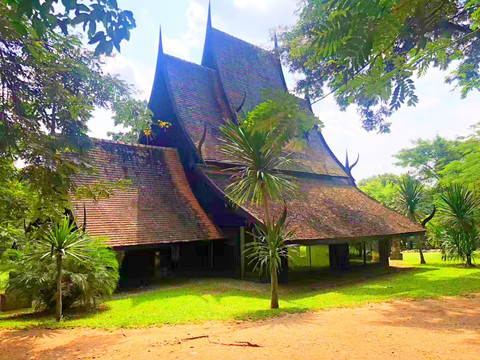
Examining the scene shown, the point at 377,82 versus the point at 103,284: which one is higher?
the point at 377,82

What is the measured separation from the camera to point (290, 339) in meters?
5.18

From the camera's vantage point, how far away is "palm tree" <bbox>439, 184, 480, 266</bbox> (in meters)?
15.9

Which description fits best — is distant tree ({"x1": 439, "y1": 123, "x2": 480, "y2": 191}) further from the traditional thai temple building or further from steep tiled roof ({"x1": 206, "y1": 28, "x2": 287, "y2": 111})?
steep tiled roof ({"x1": 206, "y1": 28, "x2": 287, "y2": 111})

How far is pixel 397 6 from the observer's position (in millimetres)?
4039

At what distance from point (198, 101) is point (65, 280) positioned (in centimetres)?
→ 1124

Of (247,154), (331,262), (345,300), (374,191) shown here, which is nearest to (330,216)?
(331,262)

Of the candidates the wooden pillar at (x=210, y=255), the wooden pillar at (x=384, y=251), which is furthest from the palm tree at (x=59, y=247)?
the wooden pillar at (x=384, y=251)

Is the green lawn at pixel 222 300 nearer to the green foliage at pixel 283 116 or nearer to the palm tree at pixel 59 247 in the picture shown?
the palm tree at pixel 59 247

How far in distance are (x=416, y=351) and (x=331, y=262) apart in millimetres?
11086

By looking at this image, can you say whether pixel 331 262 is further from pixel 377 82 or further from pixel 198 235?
pixel 377 82

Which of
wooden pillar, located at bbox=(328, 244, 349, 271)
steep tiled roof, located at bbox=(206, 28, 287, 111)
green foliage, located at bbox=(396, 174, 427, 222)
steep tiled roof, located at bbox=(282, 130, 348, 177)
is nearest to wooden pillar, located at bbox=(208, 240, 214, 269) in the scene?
wooden pillar, located at bbox=(328, 244, 349, 271)

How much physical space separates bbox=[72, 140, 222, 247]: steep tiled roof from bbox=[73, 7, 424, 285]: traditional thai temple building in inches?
1.6

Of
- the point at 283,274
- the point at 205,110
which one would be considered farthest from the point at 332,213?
the point at 205,110

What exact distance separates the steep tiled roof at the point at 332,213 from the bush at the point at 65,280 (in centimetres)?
513
